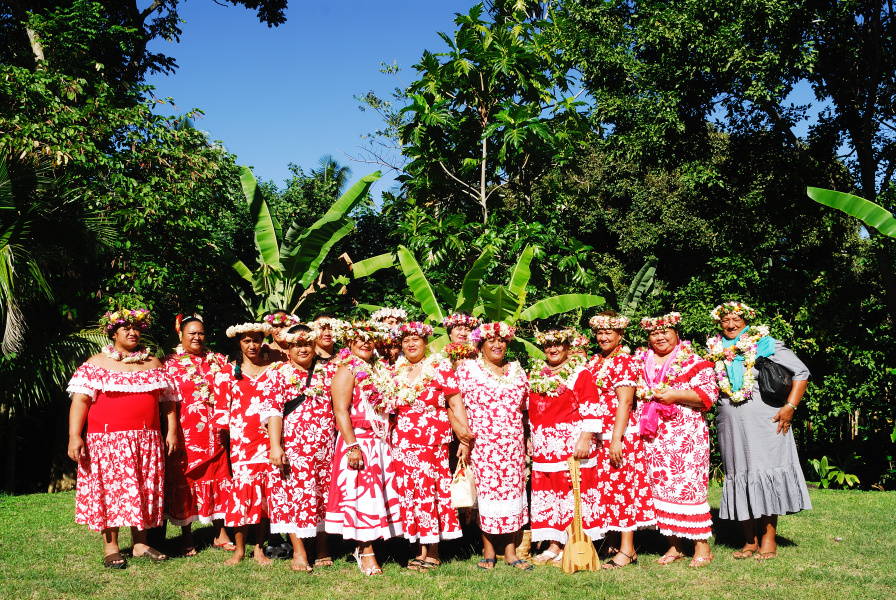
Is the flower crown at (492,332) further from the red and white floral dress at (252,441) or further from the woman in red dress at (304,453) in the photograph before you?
the red and white floral dress at (252,441)

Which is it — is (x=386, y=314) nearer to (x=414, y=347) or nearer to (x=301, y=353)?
(x=414, y=347)

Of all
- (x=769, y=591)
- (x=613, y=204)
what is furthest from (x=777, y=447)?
(x=613, y=204)

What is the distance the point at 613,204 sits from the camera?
1989 cm

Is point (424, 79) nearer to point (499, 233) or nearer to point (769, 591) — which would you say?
point (499, 233)

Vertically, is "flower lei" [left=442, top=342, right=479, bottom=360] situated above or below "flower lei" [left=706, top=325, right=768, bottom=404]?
above

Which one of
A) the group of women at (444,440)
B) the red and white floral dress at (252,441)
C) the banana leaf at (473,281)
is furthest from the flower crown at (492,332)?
the banana leaf at (473,281)

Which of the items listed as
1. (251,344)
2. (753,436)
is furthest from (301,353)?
(753,436)

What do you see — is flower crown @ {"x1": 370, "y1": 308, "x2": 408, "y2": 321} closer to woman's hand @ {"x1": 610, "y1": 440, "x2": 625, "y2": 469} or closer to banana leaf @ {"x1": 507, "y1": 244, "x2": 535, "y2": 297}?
woman's hand @ {"x1": 610, "y1": 440, "x2": 625, "y2": 469}

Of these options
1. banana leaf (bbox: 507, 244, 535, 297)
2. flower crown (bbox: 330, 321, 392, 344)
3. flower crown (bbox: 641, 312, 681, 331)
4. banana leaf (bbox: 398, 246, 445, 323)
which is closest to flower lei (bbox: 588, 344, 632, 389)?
flower crown (bbox: 641, 312, 681, 331)

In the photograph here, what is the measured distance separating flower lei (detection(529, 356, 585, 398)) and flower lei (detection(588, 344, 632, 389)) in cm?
18

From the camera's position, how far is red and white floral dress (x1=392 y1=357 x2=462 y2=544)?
5.47 m

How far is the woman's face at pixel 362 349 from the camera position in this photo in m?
5.46

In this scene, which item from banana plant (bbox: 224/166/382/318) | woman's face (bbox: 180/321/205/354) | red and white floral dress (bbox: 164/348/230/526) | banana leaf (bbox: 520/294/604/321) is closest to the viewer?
red and white floral dress (bbox: 164/348/230/526)

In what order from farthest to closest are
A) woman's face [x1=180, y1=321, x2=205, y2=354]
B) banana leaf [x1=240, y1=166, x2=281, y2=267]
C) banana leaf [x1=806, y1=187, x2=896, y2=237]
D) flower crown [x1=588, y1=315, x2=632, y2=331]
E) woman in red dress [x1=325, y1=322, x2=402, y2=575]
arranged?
1. banana leaf [x1=240, y1=166, x2=281, y2=267]
2. banana leaf [x1=806, y1=187, x2=896, y2=237]
3. woman's face [x1=180, y1=321, x2=205, y2=354]
4. flower crown [x1=588, y1=315, x2=632, y2=331]
5. woman in red dress [x1=325, y1=322, x2=402, y2=575]
